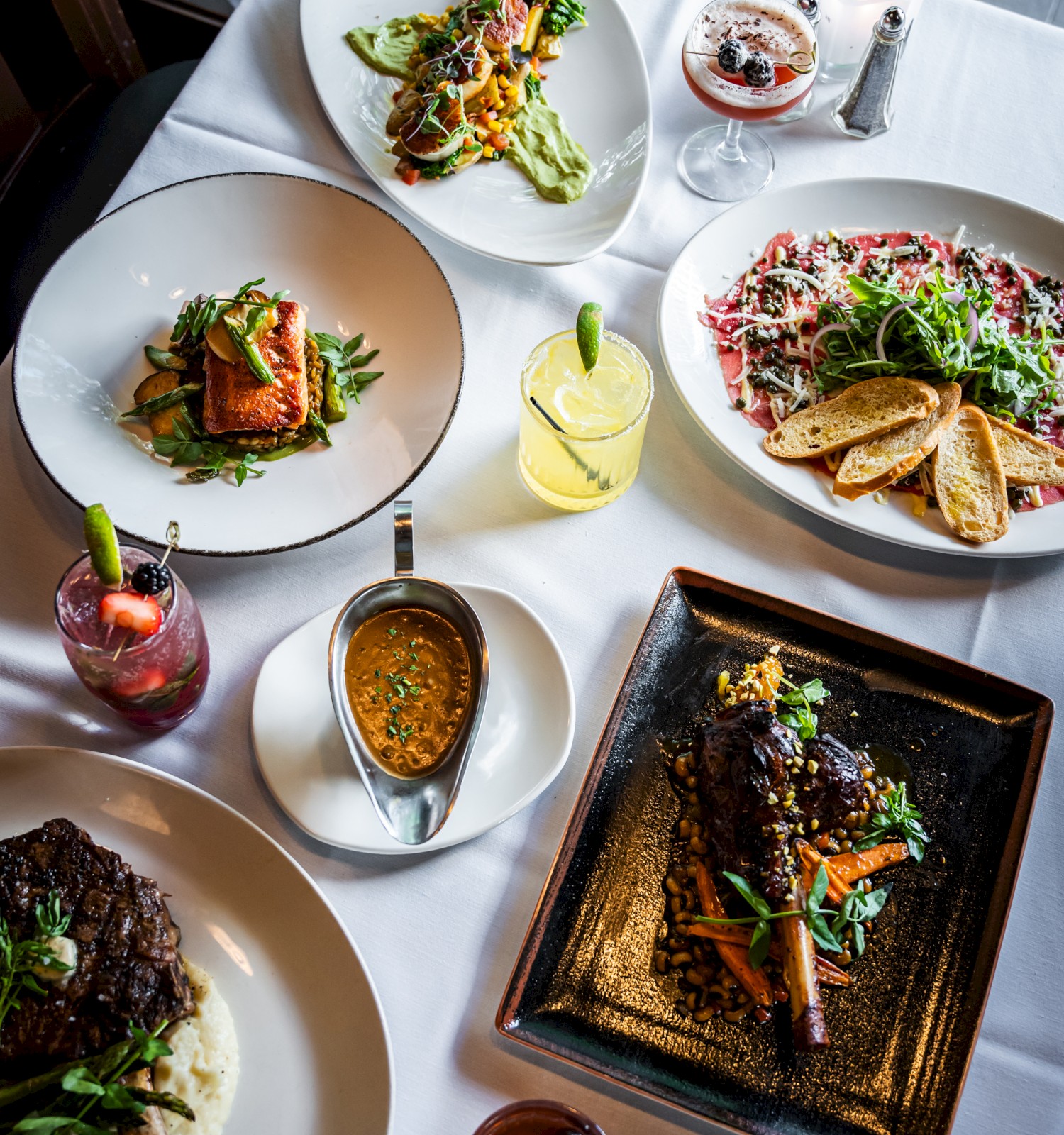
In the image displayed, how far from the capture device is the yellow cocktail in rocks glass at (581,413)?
5.37 ft

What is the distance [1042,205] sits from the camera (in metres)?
2.18

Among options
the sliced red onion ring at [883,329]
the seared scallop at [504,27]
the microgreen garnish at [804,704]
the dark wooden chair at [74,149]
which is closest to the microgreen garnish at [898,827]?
the microgreen garnish at [804,704]

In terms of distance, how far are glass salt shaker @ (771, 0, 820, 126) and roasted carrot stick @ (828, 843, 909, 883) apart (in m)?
1.65

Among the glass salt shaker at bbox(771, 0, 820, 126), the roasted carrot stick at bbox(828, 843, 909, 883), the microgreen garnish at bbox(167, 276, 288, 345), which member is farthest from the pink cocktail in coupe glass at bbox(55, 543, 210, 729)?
the glass salt shaker at bbox(771, 0, 820, 126)

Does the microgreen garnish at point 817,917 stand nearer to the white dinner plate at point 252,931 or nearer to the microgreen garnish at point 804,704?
the microgreen garnish at point 804,704

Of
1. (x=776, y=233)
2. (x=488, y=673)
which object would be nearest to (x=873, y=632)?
(x=488, y=673)

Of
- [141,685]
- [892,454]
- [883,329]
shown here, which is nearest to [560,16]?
[883,329]

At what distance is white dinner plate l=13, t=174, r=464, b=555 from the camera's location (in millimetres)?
1611

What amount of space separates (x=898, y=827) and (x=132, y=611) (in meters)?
1.24

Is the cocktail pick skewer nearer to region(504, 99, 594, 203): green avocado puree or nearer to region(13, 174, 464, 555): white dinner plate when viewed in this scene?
region(13, 174, 464, 555): white dinner plate

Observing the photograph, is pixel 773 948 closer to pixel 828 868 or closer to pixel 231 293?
pixel 828 868

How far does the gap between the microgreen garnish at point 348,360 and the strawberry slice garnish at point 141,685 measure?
0.66 meters

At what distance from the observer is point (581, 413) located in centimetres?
169

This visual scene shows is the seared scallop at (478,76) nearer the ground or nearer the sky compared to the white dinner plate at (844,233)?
nearer the sky
